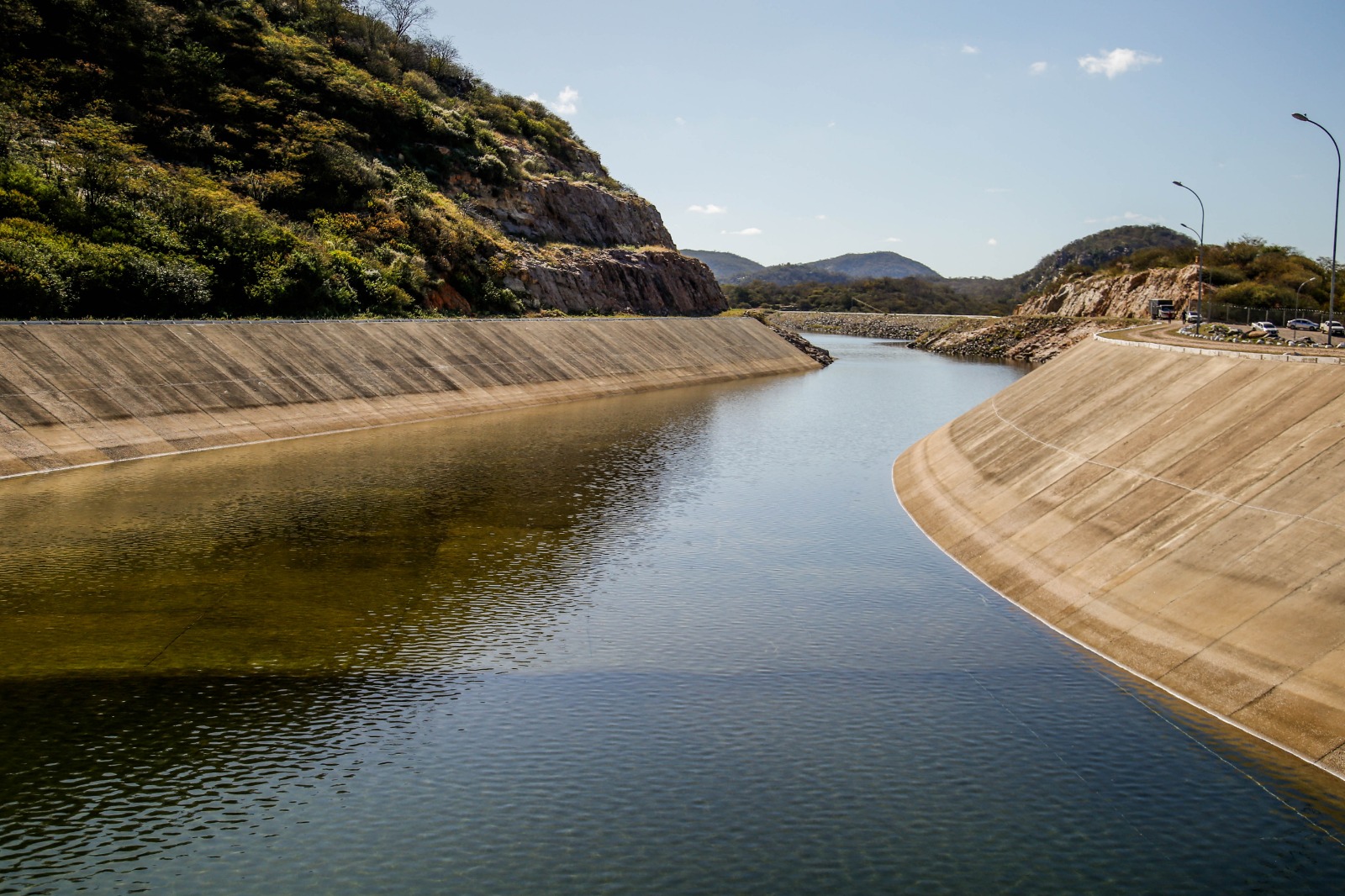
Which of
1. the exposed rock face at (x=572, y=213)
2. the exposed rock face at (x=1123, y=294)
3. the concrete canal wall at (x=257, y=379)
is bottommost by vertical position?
the concrete canal wall at (x=257, y=379)

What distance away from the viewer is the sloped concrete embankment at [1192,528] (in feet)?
56.2

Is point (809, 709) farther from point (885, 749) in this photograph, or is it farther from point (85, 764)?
point (85, 764)

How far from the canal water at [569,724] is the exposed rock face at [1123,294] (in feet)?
335

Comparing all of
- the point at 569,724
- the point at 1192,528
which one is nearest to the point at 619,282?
the point at 1192,528

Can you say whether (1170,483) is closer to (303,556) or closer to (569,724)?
(569,724)

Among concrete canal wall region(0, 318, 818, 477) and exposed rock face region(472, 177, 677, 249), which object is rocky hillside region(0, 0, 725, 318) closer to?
exposed rock face region(472, 177, 677, 249)

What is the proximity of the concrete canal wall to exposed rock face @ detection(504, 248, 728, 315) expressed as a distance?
44.0 ft

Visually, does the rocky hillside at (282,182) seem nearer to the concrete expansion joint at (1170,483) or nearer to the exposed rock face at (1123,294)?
the concrete expansion joint at (1170,483)

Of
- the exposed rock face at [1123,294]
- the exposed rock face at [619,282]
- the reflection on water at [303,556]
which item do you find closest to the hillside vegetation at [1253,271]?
the exposed rock face at [1123,294]

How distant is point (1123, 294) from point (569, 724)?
13681 centimetres

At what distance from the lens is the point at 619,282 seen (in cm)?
10744

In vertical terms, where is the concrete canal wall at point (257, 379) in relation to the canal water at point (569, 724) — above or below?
above

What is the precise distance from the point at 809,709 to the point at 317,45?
98898 millimetres

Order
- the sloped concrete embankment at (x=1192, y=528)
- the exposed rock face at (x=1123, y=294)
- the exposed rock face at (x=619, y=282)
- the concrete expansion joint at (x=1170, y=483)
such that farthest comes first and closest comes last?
the exposed rock face at (x=1123, y=294), the exposed rock face at (x=619, y=282), the concrete expansion joint at (x=1170, y=483), the sloped concrete embankment at (x=1192, y=528)
